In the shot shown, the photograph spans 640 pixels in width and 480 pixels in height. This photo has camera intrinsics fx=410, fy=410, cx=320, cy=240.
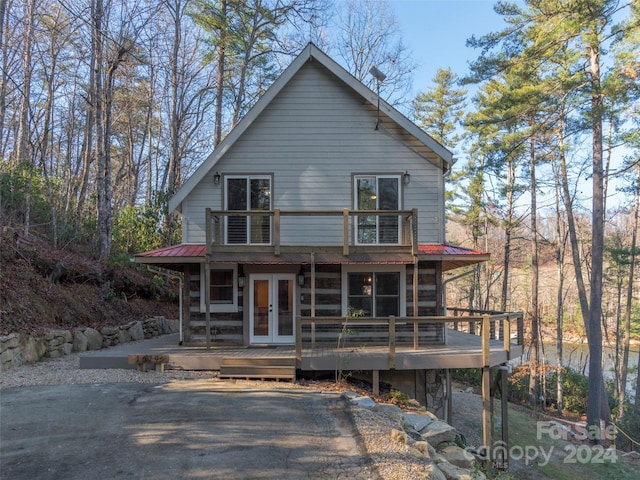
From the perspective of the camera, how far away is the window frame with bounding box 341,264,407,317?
427 inches

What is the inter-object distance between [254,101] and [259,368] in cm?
1820

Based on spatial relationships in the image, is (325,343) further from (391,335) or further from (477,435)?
(477,435)

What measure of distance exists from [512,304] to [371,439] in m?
35.4

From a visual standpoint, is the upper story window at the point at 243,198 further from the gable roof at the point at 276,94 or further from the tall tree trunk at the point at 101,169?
the tall tree trunk at the point at 101,169

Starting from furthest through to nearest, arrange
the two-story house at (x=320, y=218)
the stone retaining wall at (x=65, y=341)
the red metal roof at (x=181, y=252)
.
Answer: the two-story house at (x=320, y=218) < the red metal roof at (x=181, y=252) < the stone retaining wall at (x=65, y=341)

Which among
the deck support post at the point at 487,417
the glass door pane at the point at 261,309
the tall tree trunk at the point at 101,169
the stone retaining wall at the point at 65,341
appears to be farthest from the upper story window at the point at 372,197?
the tall tree trunk at the point at 101,169

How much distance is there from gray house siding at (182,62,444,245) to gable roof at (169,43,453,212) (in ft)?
0.80

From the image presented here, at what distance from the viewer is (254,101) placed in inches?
907

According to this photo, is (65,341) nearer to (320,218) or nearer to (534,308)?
(320,218)

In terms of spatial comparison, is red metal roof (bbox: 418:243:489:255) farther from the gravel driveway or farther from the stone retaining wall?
the stone retaining wall

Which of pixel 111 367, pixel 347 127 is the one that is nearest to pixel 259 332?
pixel 111 367

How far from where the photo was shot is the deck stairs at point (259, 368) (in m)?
8.20

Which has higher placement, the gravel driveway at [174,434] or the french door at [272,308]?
the french door at [272,308]

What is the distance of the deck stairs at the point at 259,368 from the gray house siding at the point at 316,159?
368 centimetres
